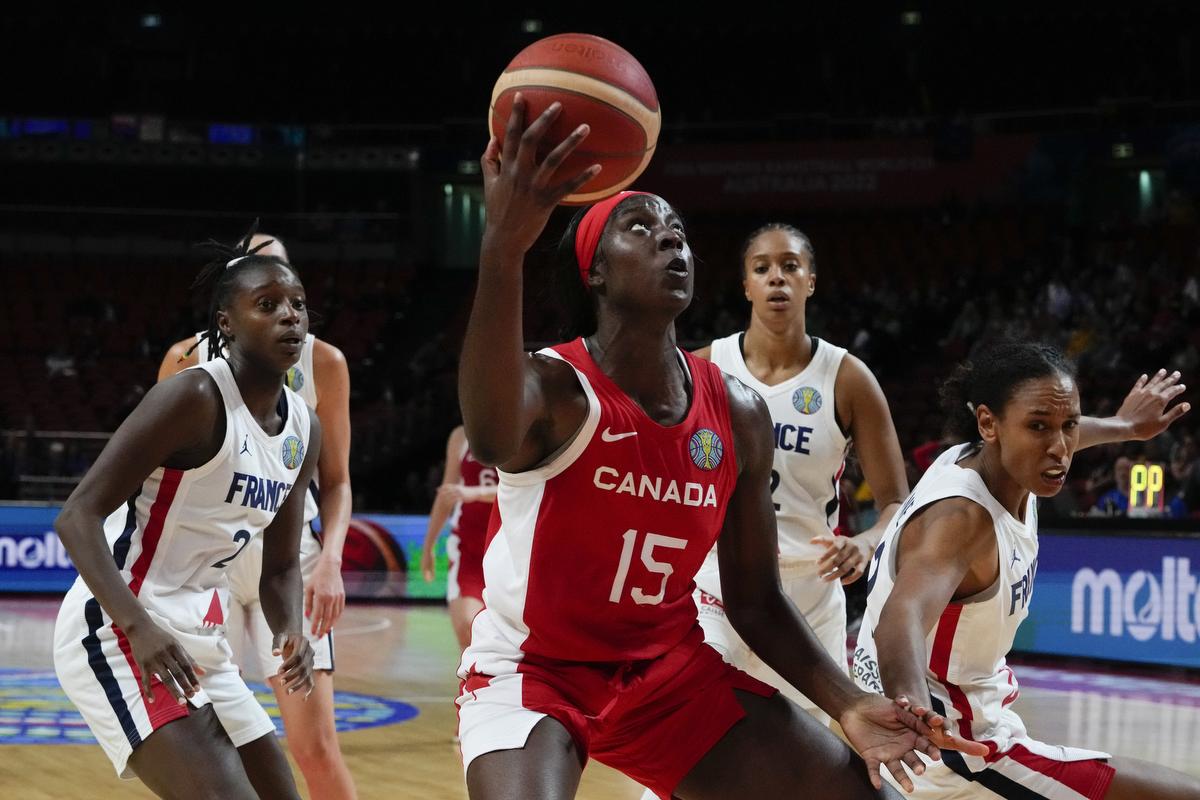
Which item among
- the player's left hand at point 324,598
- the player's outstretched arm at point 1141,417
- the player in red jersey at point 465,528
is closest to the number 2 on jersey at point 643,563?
the player's left hand at point 324,598

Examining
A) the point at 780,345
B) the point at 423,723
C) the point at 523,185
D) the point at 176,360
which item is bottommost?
the point at 423,723

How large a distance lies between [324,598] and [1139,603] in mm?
7237

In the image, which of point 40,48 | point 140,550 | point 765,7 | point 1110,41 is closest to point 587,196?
point 140,550

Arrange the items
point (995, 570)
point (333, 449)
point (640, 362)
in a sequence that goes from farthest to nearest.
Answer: point (333, 449) → point (995, 570) → point (640, 362)

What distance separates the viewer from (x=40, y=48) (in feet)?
86.1

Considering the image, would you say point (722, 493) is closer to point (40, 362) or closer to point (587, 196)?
point (587, 196)

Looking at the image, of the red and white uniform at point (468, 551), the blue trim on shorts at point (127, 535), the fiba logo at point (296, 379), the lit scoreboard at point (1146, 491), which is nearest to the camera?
the blue trim on shorts at point (127, 535)

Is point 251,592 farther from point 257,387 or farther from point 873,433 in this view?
point 873,433

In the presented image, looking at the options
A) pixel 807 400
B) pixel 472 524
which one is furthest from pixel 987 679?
pixel 472 524

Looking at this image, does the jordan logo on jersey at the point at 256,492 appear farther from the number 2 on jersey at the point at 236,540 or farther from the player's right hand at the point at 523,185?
the player's right hand at the point at 523,185

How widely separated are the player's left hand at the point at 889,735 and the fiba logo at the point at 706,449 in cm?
54

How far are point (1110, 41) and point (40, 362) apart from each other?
16333mm

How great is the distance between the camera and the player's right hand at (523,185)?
2.35 m

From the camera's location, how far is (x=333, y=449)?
4715mm
